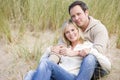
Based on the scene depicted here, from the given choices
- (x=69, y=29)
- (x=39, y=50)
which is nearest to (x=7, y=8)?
(x=39, y=50)

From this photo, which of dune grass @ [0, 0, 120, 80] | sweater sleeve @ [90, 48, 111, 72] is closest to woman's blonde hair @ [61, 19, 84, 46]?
sweater sleeve @ [90, 48, 111, 72]

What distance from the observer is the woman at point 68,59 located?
4047mm

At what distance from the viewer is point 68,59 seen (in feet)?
13.9

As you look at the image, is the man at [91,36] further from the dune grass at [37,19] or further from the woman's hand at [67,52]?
the dune grass at [37,19]

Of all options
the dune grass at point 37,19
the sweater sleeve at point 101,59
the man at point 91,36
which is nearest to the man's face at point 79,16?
the man at point 91,36

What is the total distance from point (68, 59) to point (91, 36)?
0.36 metres

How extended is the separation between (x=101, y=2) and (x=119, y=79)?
173 cm

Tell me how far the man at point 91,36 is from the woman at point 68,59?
40mm

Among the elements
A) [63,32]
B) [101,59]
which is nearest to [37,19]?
[63,32]

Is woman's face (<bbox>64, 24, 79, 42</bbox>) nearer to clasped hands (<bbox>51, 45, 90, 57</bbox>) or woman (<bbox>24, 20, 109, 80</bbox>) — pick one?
woman (<bbox>24, 20, 109, 80</bbox>)

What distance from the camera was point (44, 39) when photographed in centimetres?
559

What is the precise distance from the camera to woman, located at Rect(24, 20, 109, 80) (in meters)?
4.05

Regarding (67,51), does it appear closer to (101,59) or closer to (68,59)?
(68,59)

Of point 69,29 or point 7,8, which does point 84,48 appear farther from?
point 7,8
